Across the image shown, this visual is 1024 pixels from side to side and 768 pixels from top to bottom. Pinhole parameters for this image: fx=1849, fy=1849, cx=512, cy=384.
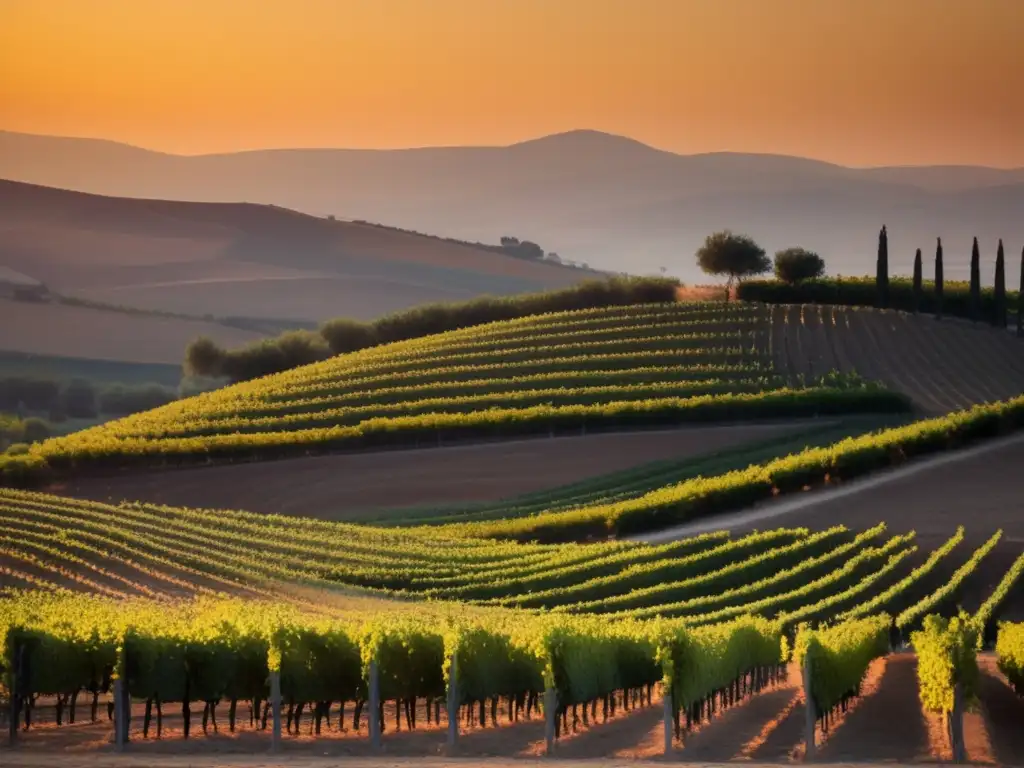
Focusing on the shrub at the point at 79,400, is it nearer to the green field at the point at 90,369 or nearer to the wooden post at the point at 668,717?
the green field at the point at 90,369

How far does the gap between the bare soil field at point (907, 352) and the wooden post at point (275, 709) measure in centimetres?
5244

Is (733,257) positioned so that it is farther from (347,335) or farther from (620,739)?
(620,739)

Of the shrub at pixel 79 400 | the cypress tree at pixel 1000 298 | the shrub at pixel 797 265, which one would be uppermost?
the shrub at pixel 797 265

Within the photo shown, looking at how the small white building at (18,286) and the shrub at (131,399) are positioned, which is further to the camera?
the small white building at (18,286)

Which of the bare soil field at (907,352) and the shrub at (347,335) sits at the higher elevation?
the shrub at (347,335)

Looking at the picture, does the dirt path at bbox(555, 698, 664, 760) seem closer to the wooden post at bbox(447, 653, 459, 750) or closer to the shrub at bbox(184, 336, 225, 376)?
the wooden post at bbox(447, 653, 459, 750)

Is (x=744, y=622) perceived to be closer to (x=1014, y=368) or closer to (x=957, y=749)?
(x=957, y=749)

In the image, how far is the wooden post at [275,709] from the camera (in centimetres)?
2502

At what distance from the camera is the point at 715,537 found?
160ft

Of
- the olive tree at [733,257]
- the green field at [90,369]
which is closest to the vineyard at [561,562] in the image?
the olive tree at [733,257]

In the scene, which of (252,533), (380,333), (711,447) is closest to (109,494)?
(252,533)

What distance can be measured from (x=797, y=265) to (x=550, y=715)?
75943 millimetres

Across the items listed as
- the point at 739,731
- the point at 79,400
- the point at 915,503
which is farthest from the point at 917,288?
the point at 739,731

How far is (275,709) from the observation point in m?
25.3
